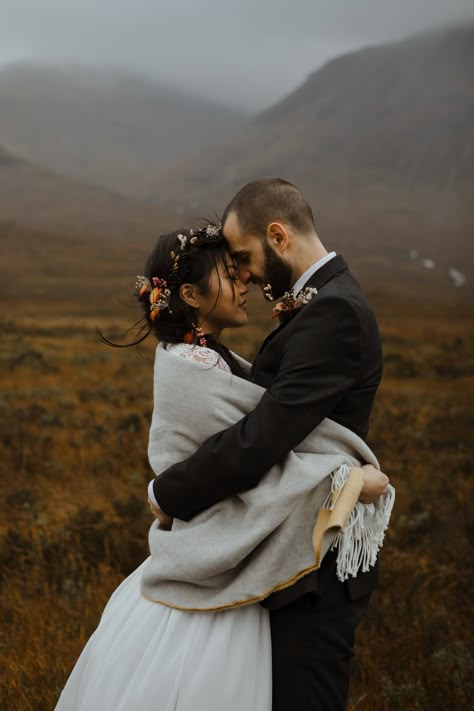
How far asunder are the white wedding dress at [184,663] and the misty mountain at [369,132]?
4622 inches

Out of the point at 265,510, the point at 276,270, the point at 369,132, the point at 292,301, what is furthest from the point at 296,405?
the point at 369,132

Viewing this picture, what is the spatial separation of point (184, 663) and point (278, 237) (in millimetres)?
1264

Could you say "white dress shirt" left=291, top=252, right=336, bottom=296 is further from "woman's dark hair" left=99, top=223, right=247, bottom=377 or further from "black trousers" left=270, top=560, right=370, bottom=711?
"black trousers" left=270, top=560, right=370, bottom=711

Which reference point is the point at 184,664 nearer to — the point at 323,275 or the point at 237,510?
the point at 237,510

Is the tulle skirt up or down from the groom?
down

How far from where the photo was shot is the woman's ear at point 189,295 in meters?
2.24

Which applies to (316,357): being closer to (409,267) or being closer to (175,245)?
(175,245)

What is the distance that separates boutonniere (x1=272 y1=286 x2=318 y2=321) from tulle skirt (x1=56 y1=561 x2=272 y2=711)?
2.88 feet

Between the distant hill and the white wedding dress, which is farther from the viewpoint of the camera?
the distant hill

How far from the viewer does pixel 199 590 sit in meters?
1.96

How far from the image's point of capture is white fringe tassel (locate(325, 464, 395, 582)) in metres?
1.89

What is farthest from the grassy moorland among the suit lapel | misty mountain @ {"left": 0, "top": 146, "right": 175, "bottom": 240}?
misty mountain @ {"left": 0, "top": 146, "right": 175, "bottom": 240}

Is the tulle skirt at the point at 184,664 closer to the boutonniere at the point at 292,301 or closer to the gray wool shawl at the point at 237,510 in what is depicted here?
the gray wool shawl at the point at 237,510

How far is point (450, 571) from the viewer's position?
4.86 metres
